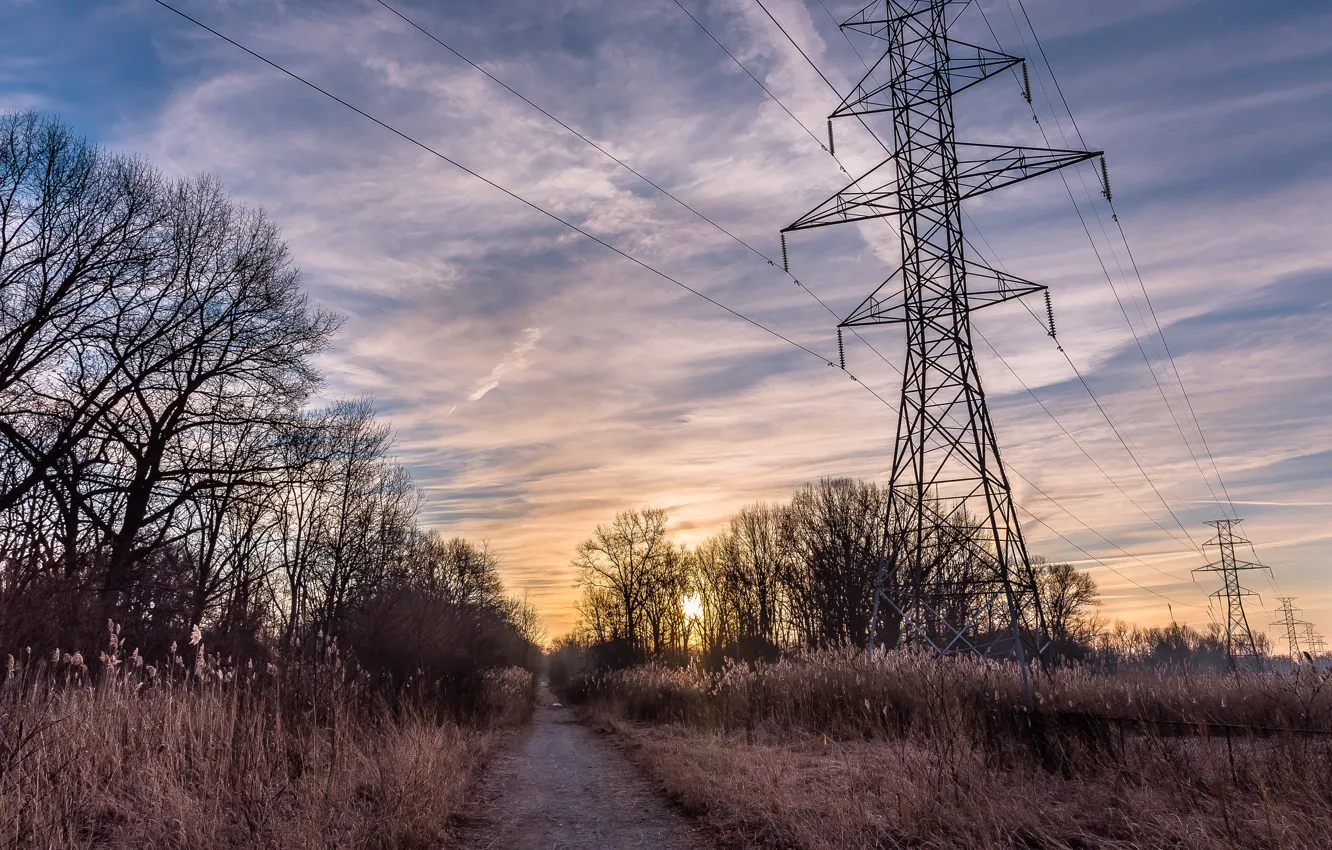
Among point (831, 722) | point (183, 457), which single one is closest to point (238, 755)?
point (831, 722)

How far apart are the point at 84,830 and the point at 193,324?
1733cm

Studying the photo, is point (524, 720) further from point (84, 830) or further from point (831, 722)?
point (84, 830)

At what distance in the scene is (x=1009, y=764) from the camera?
786cm

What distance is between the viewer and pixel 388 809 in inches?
261

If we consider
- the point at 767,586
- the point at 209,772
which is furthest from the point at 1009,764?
the point at 767,586

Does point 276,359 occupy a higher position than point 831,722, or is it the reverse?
point 276,359

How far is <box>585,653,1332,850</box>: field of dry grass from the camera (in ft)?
17.3

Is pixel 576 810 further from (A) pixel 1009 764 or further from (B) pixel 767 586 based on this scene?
(B) pixel 767 586

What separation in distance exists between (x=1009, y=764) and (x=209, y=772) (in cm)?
720

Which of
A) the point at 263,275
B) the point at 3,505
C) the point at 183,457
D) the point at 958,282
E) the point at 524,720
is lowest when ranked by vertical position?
the point at 524,720

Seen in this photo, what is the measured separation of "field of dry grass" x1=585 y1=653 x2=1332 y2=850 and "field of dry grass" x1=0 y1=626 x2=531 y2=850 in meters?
2.90

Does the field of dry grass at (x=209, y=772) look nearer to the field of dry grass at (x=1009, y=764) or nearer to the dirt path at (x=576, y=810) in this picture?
the dirt path at (x=576, y=810)

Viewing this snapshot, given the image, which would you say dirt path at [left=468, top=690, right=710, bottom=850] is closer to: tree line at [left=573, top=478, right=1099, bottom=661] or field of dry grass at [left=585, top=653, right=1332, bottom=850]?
field of dry grass at [left=585, top=653, right=1332, bottom=850]

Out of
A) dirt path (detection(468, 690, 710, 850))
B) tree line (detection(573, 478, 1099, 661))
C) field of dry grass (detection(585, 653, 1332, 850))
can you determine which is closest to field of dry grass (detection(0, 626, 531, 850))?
dirt path (detection(468, 690, 710, 850))
